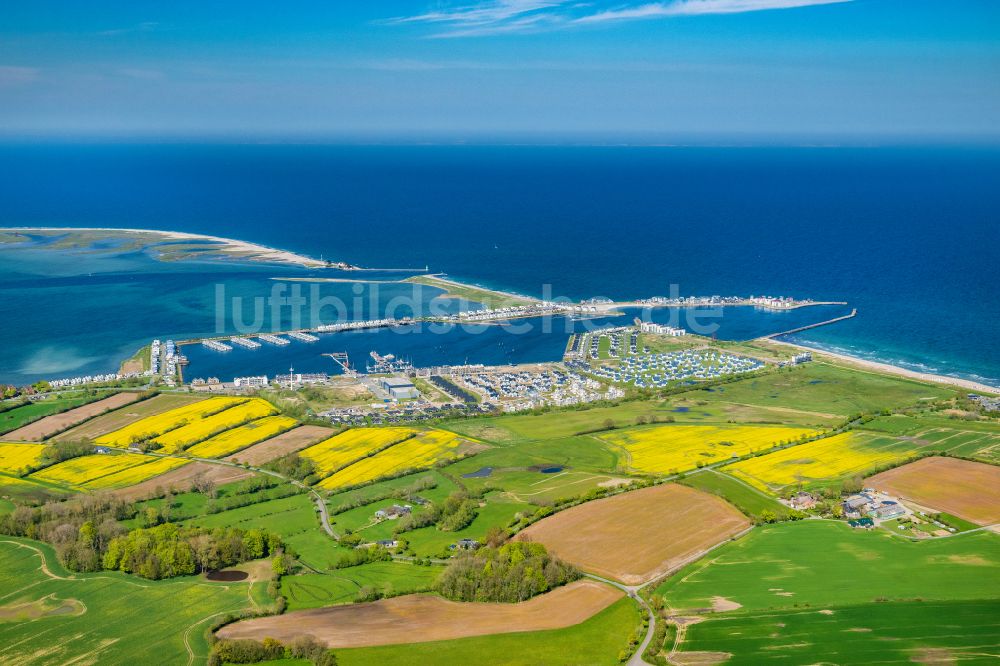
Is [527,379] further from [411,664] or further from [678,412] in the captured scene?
[411,664]

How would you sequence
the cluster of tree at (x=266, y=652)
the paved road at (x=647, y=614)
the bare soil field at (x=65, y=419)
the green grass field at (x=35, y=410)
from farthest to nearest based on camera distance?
the green grass field at (x=35, y=410), the bare soil field at (x=65, y=419), the cluster of tree at (x=266, y=652), the paved road at (x=647, y=614)

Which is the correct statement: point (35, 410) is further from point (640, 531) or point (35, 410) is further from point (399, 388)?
point (640, 531)

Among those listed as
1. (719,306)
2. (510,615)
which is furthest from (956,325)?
(510,615)

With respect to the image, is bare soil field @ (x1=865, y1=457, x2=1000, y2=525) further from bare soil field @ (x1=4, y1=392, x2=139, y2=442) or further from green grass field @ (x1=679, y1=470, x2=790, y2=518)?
bare soil field @ (x1=4, y1=392, x2=139, y2=442)

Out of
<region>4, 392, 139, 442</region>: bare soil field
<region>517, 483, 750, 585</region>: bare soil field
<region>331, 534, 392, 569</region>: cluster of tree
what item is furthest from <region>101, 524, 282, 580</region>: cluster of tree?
<region>4, 392, 139, 442</region>: bare soil field

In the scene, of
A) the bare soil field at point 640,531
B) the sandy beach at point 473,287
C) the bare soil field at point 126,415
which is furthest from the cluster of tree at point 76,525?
the sandy beach at point 473,287

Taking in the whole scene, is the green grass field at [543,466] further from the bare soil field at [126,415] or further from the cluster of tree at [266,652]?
the bare soil field at [126,415]
